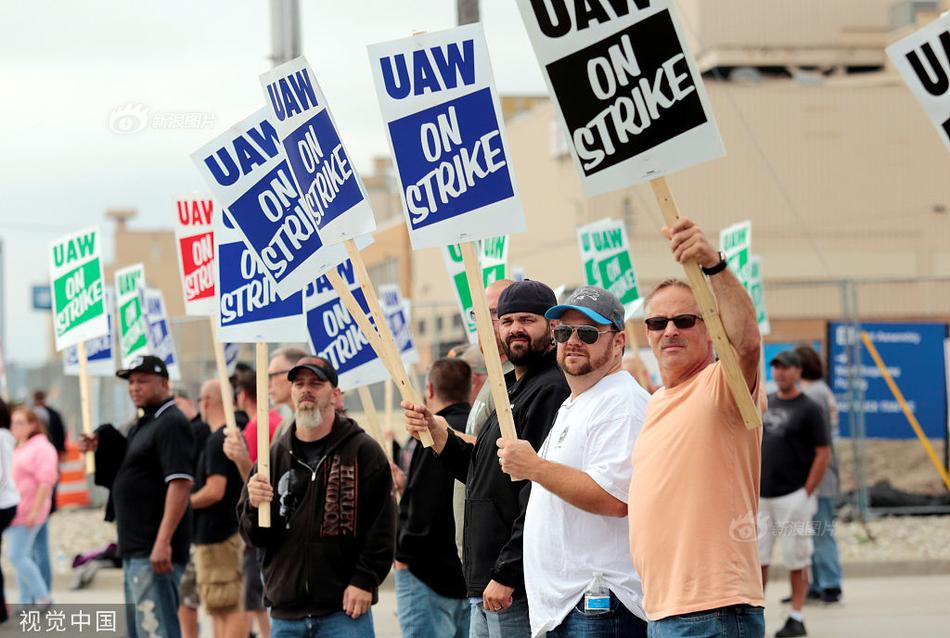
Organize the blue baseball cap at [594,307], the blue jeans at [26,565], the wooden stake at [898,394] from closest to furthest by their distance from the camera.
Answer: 1. the blue baseball cap at [594,307]
2. the blue jeans at [26,565]
3. the wooden stake at [898,394]

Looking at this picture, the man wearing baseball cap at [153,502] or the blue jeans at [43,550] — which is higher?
the man wearing baseball cap at [153,502]

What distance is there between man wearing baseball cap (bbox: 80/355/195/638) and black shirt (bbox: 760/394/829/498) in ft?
15.4

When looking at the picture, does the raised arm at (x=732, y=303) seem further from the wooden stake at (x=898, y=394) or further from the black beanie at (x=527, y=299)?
the wooden stake at (x=898, y=394)

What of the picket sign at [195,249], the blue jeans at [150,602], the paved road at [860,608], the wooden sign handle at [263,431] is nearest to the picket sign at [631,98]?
the wooden sign handle at [263,431]

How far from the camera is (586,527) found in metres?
5.42

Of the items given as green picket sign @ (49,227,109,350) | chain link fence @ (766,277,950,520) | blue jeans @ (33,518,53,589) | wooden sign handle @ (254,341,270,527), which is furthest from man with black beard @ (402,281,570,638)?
chain link fence @ (766,277,950,520)

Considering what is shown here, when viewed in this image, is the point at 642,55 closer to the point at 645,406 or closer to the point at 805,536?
the point at 645,406

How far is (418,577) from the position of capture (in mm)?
7695

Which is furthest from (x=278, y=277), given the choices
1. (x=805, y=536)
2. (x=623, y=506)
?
(x=805, y=536)

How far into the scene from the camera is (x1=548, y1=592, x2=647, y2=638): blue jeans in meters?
5.30

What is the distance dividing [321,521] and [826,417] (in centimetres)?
715

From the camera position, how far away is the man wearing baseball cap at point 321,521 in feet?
23.3

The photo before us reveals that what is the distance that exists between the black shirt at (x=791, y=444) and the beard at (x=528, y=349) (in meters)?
5.91

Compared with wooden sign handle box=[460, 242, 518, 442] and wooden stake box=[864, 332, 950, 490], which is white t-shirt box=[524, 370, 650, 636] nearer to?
wooden sign handle box=[460, 242, 518, 442]
